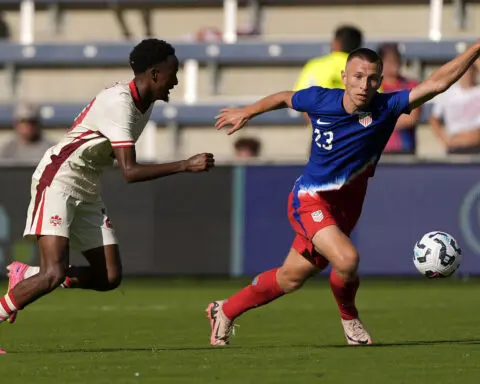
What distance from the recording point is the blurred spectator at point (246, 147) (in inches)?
556

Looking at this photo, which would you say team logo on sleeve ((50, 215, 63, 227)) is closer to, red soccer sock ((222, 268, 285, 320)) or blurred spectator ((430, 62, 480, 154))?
red soccer sock ((222, 268, 285, 320))

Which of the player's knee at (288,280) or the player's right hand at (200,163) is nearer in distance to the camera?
the player's right hand at (200,163)

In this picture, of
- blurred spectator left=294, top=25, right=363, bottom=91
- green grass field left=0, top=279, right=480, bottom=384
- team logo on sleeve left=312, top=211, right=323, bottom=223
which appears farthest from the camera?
blurred spectator left=294, top=25, right=363, bottom=91

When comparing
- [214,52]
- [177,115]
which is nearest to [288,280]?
[177,115]

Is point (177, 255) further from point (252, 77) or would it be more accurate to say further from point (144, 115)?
point (144, 115)

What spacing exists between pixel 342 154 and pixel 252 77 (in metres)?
8.97

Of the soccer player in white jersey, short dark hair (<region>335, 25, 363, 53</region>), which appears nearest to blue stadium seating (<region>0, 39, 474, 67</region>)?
short dark hair (<region>335, 25, 363, 53</region>)

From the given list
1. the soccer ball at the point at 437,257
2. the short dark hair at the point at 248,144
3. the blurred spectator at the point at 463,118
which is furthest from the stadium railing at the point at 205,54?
the soccer ball at the point at 437,257

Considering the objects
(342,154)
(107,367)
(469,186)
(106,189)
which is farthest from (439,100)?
(107,367)

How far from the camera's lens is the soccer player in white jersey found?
7.18m

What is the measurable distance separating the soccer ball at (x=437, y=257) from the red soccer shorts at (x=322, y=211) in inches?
20.9

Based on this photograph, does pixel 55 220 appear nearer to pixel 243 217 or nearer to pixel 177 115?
pixel 243 217

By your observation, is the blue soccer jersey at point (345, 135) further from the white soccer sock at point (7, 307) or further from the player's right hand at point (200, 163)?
the white soccer sock at point (7, 307)

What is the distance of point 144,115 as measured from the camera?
7.43 meters
